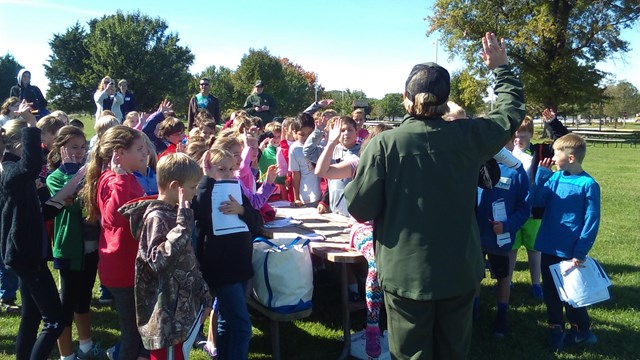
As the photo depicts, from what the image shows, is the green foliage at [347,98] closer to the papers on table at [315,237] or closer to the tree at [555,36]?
the tree at [555,36]

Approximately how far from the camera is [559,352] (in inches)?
162

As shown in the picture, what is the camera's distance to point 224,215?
3250mm

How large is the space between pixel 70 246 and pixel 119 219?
30.3 inches

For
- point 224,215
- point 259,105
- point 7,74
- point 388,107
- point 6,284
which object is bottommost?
point 6,284

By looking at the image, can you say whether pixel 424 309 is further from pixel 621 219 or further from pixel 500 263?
pixel 621 219

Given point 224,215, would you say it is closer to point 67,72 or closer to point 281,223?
point 281,223

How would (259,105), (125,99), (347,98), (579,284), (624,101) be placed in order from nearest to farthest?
(579,284)
(259,105)
(125,99)
(347,98)
(624,101)

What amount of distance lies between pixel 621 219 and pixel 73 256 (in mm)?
9211

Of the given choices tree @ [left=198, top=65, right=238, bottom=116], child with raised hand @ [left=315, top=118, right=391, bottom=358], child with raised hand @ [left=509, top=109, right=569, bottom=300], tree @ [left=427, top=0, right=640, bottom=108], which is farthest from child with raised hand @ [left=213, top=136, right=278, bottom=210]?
tree @ [left=198, top=65, right=238, bottom=116]

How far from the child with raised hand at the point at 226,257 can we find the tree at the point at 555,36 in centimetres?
3126

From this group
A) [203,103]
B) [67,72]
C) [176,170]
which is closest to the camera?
[176,170]

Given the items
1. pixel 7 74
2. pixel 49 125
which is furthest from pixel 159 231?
pixel 7 74

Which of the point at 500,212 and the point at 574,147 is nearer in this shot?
the point at 574,147

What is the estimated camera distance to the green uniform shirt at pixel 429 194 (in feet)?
7.70
